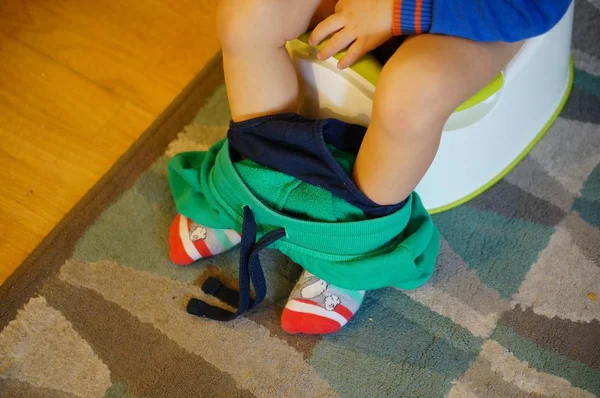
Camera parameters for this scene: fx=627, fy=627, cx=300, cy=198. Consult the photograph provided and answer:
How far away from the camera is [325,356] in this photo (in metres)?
0.84

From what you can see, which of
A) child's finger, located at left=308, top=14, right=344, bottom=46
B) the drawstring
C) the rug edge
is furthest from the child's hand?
the rug edge

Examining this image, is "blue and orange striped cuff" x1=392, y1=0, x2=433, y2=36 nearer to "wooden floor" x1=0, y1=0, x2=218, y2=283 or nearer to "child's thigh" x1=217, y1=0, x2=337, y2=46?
"child's thigh" x1=217, y1=0, x2=337, y2=46

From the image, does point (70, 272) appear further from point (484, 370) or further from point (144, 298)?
point (484, 370)

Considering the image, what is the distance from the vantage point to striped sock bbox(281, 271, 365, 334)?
0.84 m

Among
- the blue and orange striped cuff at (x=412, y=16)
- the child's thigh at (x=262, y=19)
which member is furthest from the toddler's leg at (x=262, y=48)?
the blue and orange striped cuff at (x=412, y=16)

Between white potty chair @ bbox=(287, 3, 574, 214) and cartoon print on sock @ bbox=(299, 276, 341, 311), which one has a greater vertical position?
white potty chair @ bbox=(287, 3, 574, 214)

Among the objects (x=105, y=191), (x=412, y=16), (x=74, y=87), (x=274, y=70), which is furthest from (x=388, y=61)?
(x=74, y=87)

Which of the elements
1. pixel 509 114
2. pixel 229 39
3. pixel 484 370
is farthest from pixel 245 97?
pixel 484 370

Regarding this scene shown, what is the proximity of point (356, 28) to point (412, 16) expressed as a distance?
0.25 ft

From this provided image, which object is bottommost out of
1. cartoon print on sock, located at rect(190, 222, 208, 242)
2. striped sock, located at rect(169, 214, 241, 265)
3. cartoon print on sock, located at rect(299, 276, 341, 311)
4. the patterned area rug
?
the patterned area rug

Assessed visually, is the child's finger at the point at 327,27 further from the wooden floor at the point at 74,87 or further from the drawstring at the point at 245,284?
the wooden floor at the point at 74,87

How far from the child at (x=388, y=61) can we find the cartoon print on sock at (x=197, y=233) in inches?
6.2

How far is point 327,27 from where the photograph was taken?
78 centimetres

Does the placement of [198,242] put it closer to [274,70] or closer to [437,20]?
[274,70]
